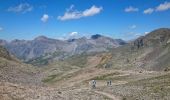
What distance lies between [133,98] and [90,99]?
6984 mm

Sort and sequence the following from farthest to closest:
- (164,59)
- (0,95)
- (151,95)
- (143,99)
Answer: (164,59), (151,95), (143,99), (0,95)

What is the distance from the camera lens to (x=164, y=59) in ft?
651

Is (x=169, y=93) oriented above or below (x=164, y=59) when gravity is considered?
below

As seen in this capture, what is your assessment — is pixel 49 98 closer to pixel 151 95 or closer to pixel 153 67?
pixel 151 95

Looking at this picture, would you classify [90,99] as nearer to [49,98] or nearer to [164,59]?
[49,98]

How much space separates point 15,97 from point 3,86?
24.5ft

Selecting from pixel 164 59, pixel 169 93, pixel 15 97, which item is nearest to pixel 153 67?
pixel 164 59

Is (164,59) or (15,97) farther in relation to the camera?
(164,59)

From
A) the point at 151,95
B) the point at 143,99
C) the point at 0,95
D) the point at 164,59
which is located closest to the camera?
the point at 0,95

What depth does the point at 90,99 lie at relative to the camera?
179 feet

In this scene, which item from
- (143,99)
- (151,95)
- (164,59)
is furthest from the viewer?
(164,59)

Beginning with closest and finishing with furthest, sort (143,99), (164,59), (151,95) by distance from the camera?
(143,99)
(151,95)
(164,59)

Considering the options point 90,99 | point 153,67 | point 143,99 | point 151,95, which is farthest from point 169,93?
point 153,67

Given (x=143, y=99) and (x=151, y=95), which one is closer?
(x=143, y=99)
